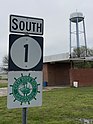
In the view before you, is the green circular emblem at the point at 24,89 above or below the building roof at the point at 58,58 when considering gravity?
below

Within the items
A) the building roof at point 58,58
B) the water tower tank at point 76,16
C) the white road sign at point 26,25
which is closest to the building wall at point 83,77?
the building roof at point 58,58

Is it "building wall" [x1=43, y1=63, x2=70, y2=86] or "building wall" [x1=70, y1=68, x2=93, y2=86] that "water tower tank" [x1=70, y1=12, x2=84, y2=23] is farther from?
"building wall" [x1=70, y1=68, x2=93, y2=86]

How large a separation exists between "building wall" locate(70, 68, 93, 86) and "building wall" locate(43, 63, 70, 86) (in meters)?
5.16

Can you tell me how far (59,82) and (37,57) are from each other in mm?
33779

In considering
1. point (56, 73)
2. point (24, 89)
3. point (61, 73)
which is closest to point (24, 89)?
point (24, 89)

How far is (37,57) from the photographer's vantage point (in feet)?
9.48

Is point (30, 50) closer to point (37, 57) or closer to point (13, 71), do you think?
point (37, 57)

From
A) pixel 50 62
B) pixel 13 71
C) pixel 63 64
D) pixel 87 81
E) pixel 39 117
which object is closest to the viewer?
pixel 13 71

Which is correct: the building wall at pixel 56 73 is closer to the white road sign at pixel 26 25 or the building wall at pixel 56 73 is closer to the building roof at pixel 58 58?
the building roof at pixel 58 58

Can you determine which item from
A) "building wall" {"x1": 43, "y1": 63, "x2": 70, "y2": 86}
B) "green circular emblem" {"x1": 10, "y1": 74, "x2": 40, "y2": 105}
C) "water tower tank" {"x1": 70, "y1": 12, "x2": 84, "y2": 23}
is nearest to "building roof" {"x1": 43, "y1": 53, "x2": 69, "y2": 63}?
"building wall" {"x1": 43, "y1": 63, "x2": 70, "y2": 86}

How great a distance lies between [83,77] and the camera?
101 feet

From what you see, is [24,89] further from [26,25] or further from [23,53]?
[26,25]

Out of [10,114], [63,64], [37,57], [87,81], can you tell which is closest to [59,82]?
[63,64]

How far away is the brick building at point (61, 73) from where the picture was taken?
30.6m
